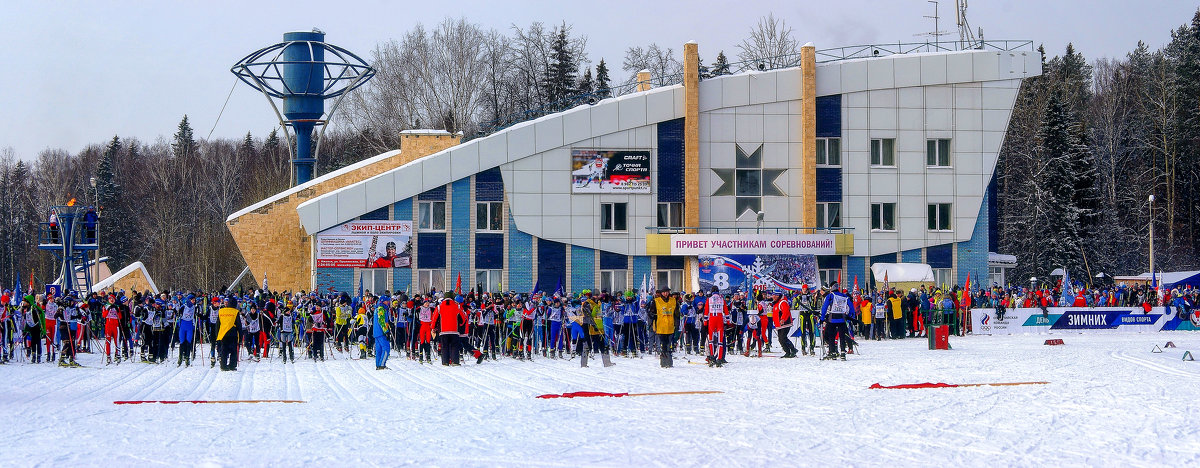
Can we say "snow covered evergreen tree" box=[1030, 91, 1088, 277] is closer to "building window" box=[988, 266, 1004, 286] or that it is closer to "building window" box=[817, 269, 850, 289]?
"building window" box=[988, 266, 1004, 286]

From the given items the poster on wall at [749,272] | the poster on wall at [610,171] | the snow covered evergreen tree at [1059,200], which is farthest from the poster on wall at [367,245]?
the snow covered evergreen tree at [1059,200]

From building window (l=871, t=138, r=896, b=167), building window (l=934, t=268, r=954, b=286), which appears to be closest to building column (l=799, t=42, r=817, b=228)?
building window (l=871, t=138, r=896, b=167)

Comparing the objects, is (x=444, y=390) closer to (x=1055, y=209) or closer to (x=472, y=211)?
(x=472, y=211)

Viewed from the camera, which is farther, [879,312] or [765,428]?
[879,312]

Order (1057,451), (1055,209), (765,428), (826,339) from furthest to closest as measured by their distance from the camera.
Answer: (1055,209)
(826,339)
(765,428)
(1057,451)

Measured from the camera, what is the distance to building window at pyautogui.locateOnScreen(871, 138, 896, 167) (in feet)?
162

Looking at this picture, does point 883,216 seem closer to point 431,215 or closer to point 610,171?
point 610,171

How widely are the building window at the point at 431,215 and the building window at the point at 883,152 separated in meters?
18.5

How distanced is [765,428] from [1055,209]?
191 ft

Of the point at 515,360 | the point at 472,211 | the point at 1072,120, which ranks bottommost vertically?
the point at 515,360

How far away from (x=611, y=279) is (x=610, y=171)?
4580mm

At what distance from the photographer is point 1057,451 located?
12.5 m

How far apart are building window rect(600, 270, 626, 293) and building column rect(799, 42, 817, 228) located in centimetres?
807

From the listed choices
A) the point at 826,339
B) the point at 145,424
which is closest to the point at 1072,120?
the point at 826,339
